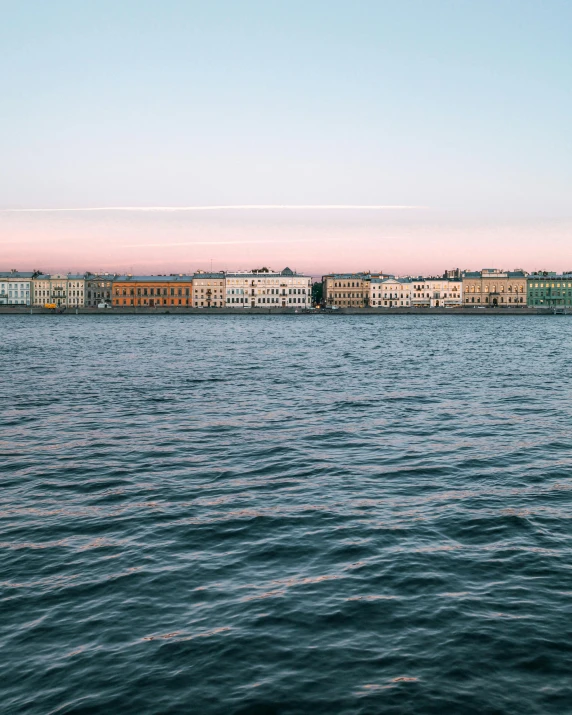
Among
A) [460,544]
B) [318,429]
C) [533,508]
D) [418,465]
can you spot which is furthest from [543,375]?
→ [460,544]

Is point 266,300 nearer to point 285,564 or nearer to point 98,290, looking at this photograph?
point 98,290

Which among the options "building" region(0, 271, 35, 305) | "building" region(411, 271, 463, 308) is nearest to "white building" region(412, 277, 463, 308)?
"building" region(411, 271, 463, 308)

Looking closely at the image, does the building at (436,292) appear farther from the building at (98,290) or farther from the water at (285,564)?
the water at (285,564)

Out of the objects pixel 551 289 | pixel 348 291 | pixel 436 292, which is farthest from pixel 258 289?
pixel 551 289

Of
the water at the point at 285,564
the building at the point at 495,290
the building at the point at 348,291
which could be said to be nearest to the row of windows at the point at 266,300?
the building at the point at 348,291

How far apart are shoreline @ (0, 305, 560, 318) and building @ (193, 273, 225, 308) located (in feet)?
7.84

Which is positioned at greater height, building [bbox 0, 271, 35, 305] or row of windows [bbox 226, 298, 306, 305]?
building [bbox 0, 271, 35, 305]

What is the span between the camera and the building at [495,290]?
14450cm

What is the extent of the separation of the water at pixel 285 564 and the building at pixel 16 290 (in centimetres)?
13113

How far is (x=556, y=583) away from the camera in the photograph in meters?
7.64

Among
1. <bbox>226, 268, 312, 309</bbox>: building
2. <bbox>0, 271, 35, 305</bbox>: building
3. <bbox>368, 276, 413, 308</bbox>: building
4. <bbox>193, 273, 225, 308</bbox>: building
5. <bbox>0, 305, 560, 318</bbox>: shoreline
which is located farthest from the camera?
<bbox>368, 276, 413, 308</bbox>: building

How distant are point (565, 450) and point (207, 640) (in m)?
10.1

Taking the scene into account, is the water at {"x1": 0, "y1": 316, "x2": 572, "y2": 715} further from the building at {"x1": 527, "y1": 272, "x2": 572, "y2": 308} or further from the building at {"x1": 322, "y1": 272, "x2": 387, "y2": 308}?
the building at {"x1": 527, "y1": 272, "x2": 572, "y2": 308}

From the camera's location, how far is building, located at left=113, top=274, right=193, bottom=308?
13812 cm
